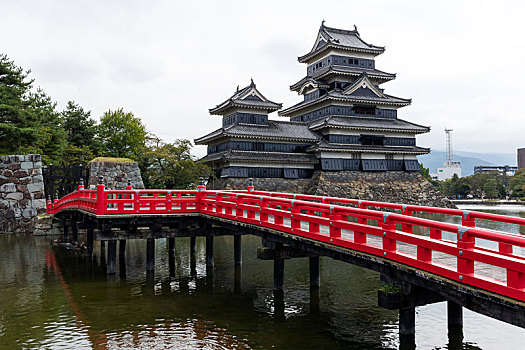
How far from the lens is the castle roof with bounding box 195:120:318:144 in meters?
43.9

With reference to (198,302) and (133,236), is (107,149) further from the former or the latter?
(198,302)

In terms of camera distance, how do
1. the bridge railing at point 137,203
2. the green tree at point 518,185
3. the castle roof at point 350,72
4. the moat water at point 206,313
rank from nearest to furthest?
the moat water at point 206,313, the bridge railing at point 137,203, the castle roof at point 350,72, the green tree at point 518,185

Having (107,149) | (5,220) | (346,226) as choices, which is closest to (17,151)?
(5,220)

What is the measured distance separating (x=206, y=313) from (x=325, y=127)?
37.4 meters

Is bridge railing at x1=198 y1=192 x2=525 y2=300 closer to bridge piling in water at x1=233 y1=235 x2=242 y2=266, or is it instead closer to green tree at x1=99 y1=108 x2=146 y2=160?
bridge piling in water at x1=233 y1=235 x2=242 y2=266

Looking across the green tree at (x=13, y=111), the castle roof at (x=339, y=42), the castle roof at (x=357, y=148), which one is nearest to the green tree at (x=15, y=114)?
the green tree at (x=13, y=111)

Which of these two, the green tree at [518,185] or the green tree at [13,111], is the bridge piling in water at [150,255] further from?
the green tree at [518,185]

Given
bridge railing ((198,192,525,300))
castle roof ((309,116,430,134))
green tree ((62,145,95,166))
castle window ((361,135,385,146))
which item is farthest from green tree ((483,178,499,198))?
bridge railing ((198,192,525,300))

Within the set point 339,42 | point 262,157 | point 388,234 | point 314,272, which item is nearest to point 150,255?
point 314,272

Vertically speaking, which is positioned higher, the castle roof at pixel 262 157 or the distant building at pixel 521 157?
the distant building at pixel 521 157

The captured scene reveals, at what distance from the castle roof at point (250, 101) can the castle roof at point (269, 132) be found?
6.77 ft

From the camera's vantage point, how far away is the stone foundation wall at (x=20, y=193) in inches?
1211

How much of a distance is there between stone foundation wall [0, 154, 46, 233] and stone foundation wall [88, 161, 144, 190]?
13.7 ft

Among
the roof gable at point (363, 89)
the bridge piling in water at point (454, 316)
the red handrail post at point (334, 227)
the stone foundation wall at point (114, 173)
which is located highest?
the roof gable at point (363, 89)
